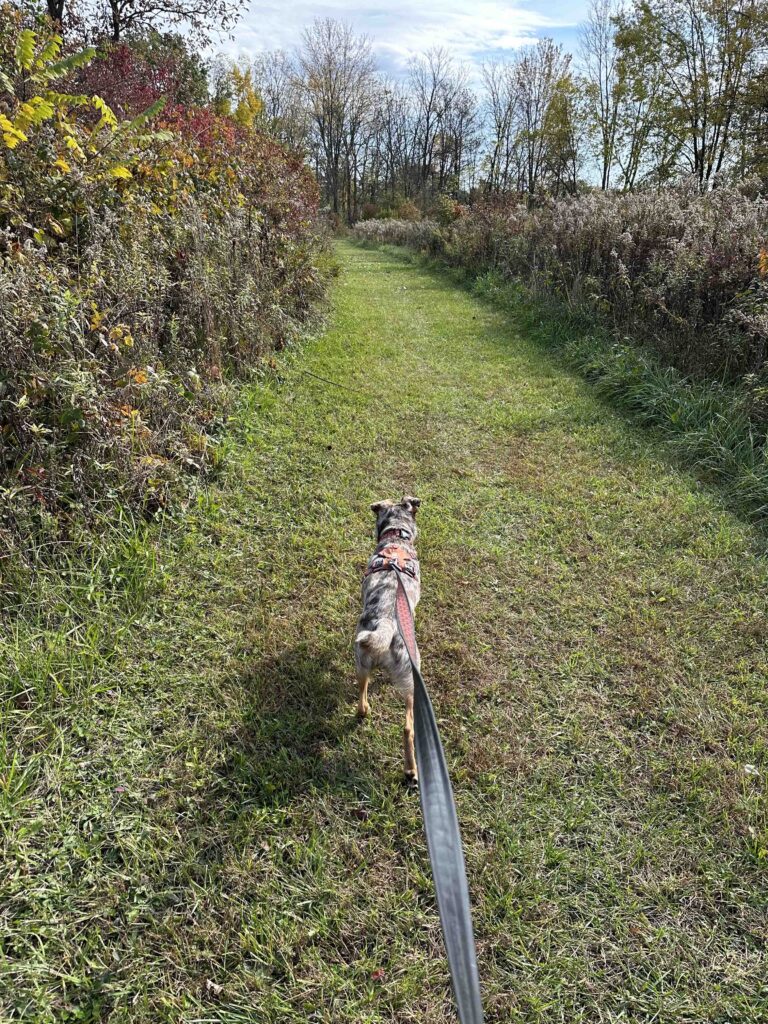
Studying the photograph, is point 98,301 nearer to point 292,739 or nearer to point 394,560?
point 394,560

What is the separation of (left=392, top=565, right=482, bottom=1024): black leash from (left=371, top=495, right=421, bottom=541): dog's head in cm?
174

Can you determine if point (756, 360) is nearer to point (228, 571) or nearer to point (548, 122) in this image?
point (228, 571)

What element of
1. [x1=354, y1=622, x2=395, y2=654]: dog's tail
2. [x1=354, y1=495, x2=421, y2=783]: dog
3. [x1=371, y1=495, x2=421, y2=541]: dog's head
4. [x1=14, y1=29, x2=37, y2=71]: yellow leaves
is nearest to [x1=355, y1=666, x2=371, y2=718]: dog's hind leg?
[x1=354, y1=495, x2=421, y2=783]: dog

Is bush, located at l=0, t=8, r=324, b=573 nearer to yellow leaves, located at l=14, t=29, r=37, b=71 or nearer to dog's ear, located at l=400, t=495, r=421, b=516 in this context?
yellow leaves, located at l=14, t=29, r=37, b=71

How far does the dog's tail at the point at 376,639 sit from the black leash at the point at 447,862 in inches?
27.4

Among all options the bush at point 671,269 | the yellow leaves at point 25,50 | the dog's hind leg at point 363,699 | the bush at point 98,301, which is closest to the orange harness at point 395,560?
the dog's hind leg at point 363,699

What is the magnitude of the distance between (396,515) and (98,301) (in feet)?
8.00

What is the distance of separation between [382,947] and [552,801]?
900 mm

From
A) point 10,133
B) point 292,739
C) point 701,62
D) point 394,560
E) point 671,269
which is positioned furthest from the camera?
point 701,62

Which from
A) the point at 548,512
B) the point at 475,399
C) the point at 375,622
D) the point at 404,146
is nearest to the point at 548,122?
the point at 404,146

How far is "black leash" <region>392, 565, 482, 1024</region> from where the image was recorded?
3.31ft

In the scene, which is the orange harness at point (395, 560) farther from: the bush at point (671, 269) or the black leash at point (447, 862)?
the bush at point (671, 269)

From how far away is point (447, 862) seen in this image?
1.16 meters

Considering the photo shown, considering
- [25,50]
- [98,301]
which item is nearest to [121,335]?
[98,301]
